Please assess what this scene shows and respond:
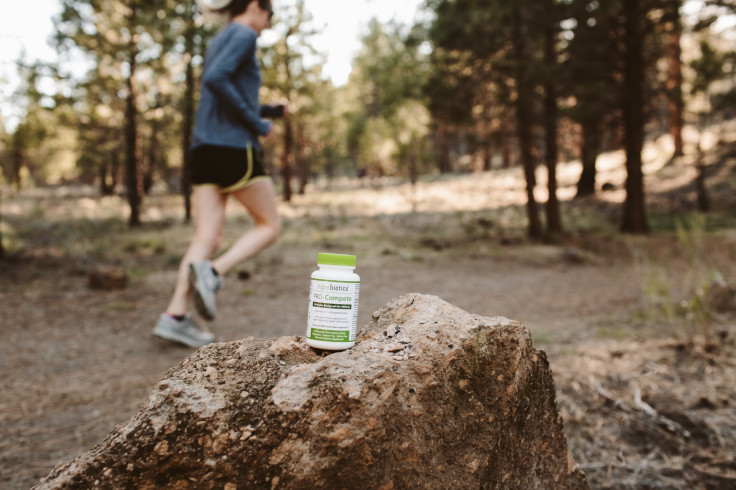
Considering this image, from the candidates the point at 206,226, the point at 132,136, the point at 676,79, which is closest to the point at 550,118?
the point at 676,79

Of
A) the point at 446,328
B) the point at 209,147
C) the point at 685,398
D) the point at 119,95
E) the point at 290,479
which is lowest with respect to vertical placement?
the point at 685,398

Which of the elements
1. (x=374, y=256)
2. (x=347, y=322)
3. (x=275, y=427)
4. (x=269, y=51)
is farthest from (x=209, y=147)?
(x=269, y=51)

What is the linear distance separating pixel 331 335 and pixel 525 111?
10.6 meters

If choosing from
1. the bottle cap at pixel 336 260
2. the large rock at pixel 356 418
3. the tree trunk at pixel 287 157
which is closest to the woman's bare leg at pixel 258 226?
the large rock at pixel 356 418

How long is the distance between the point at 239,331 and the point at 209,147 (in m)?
1.77

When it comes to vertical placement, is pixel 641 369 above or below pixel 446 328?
below

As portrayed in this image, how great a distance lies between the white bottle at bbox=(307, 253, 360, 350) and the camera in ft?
4.62

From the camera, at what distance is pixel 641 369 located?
309 centimetres

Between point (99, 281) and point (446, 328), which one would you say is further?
point (99, 281)

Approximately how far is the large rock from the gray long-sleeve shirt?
200 cm

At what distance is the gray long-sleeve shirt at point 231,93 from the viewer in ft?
9.89

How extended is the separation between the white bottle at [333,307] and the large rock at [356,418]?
0.05 metres

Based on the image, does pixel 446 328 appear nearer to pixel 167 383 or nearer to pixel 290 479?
pixel 290 479

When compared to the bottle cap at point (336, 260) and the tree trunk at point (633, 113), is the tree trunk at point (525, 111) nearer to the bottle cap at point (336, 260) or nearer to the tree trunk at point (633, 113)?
the tree trunk at point (633, 113)
